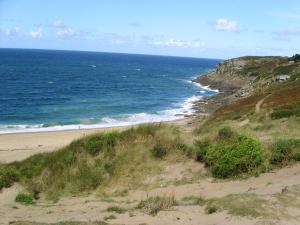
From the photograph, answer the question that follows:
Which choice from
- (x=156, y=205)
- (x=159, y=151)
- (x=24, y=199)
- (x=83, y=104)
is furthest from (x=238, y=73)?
(x=156, y=205)

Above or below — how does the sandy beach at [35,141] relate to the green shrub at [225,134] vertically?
below

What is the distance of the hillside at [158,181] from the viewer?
565 inches

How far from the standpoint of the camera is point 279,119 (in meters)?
32.0

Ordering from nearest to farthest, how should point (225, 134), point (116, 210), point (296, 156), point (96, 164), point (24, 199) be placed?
point (116, 210) < point (24, 199) < point (296, 156) < point (96, 164) < point (225, 134)

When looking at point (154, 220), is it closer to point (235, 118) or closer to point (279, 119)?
point (279, 119)

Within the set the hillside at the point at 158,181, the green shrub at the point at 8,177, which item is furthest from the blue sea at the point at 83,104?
the hillside at the point at 158,181

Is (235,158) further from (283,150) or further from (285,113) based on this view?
(285,113)

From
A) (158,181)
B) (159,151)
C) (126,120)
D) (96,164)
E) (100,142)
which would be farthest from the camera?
(126,120)

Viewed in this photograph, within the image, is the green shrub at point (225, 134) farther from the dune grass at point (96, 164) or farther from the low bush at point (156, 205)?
the low bush at point (156, 205)

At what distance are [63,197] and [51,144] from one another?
23536 mm

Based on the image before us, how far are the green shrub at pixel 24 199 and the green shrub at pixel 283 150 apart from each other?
1090cm

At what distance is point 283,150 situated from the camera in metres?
20.7

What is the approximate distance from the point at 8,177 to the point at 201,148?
9.46m

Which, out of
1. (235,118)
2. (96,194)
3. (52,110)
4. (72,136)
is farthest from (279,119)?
(52,110)
